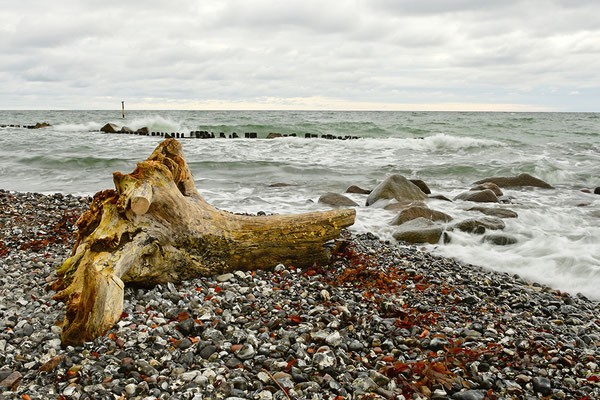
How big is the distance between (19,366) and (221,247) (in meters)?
2.18

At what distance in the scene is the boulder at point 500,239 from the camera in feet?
24.3

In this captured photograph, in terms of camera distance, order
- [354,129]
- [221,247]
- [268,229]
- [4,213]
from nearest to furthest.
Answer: [221,247]
[268,229]
[4,213]
[354,129]

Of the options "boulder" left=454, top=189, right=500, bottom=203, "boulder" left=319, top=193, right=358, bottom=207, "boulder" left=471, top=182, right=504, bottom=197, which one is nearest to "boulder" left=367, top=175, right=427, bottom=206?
"boulder" left=319, top=193, right=358, bottom=207

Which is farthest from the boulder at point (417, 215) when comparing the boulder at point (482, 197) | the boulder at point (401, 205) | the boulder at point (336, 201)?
the boulder at point (482, 197)

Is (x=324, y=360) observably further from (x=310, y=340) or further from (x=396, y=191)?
(x=396, y=191)

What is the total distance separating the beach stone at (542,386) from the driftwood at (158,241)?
2.61 metres

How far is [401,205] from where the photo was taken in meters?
9.73

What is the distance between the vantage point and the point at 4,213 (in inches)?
290

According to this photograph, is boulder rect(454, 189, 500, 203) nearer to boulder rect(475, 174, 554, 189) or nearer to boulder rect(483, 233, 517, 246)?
boulder rect(475, 174, 554, 189)

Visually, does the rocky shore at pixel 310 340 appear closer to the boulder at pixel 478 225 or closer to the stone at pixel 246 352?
the stone at pixel 246 352

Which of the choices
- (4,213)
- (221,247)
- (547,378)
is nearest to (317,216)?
(221,247)

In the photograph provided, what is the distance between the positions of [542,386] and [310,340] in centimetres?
174

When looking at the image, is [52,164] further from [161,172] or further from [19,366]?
[19,366]

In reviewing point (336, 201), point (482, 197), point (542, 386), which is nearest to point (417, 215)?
point (336, 201)
